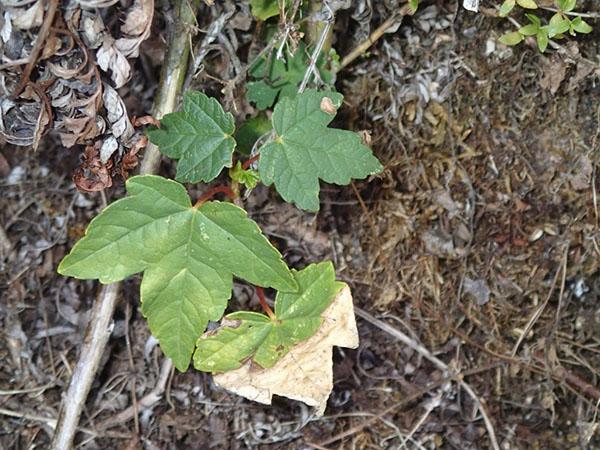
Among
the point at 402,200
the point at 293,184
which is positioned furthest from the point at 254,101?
the point at 402,200

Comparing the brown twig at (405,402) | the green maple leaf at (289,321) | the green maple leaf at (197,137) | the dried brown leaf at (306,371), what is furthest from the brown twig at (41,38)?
the brown twig at (405,402)

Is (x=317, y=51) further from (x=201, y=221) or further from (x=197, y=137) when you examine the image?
(x=201, y=221)

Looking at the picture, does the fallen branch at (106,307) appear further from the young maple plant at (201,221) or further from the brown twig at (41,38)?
the brown twig at (41,38)

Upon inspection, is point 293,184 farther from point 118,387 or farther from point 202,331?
point 118,387

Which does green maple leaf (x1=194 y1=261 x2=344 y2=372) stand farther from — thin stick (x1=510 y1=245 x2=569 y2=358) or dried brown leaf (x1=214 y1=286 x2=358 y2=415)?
thin stick (x1=510 y1=245 x2=569 y2=358)

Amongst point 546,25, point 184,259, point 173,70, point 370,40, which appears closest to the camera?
point 184,259

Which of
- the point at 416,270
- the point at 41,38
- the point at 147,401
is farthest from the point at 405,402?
the point at 41,38

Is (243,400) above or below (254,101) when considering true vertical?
below
